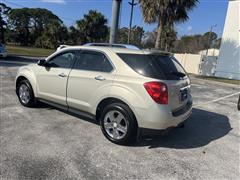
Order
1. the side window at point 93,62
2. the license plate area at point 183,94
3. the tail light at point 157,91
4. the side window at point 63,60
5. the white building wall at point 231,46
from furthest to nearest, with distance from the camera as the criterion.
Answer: the white building wall at point 231,46 → the side window at point 63,60 → the side window at point 93,62 → the license plate area at point 183,94 → the tail light at point 157,91

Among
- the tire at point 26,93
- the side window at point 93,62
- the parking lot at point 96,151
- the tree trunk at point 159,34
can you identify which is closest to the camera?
the parking lot at point 96,151

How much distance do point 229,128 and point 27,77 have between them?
497 cm

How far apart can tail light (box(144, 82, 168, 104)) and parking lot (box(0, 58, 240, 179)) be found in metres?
0.92

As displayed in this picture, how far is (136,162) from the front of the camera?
3418 mm

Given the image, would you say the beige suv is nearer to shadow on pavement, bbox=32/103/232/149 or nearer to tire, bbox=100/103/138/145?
tire, bbox=100/103/138/145

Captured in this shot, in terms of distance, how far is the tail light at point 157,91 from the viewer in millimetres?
3541

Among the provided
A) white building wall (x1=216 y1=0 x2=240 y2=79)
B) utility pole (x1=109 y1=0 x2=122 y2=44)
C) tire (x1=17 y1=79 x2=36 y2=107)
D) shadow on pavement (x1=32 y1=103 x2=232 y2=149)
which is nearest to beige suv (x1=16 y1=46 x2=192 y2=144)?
shadow on pavement (x1=32 y1=103 x2=232 y2=149)

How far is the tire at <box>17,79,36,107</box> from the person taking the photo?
550 centimetres

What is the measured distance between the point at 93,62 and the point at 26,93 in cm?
229

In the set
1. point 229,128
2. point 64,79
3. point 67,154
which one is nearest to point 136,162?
point 67,154

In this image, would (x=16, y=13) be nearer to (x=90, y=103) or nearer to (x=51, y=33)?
(x=51, y=33)

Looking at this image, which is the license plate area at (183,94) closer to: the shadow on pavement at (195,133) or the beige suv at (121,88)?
the beige suv at (121,88)

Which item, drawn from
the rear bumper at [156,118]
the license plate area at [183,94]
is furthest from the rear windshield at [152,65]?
the rear bumper at [156,118]

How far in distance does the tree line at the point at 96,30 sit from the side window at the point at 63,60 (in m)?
9.87
